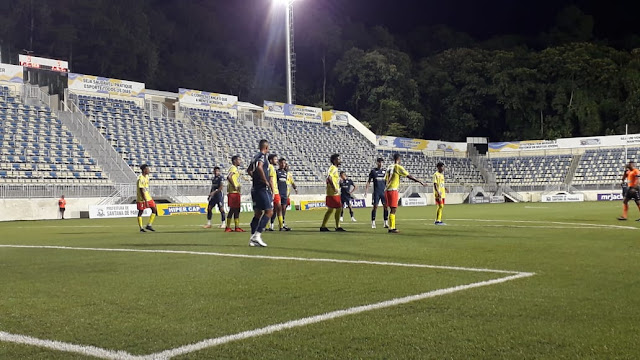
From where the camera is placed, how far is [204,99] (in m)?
47.8

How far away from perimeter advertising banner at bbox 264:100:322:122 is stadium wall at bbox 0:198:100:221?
955 inches

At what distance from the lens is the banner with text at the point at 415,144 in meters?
60.0

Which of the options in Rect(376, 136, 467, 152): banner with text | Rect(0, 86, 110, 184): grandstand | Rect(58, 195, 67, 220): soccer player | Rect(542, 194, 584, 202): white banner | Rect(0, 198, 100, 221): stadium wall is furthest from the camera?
Rect(376, 136, 467, 152): banner with text

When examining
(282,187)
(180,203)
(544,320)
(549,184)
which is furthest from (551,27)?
(544,320)

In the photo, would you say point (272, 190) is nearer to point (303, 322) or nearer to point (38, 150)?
point (303, 322)

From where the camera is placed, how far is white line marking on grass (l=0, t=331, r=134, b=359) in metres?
3.63

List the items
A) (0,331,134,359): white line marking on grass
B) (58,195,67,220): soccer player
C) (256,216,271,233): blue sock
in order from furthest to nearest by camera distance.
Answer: (58,195,67,220): soccer player
(256,216,271,233): blue sock
(0,331,134,359): white line marking on grass

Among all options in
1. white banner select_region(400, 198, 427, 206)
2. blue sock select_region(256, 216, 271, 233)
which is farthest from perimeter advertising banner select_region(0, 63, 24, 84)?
blue sock select_region(256, 216, 271, 233)

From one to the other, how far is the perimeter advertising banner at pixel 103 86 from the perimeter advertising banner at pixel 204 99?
11.7 feet

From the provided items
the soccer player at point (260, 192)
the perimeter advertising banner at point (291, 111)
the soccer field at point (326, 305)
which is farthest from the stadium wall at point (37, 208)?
the perimeter advertising banner at point (291, 111)

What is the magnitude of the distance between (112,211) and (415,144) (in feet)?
127

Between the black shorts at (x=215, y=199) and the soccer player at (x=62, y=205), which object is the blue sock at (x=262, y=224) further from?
the soccer player at (x=62, y=205)

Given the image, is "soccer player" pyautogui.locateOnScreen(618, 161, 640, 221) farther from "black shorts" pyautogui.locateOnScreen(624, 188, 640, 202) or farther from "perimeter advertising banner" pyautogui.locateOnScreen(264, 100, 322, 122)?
"perimeter advertising banner" pyautogui.locateOnScreen(264, 100, 322, 122)

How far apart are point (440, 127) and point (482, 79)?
9124 millimetres
